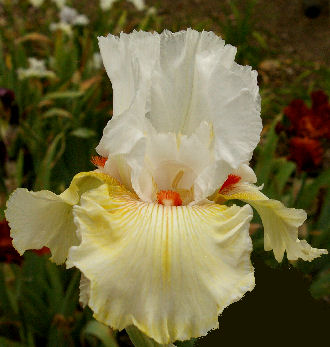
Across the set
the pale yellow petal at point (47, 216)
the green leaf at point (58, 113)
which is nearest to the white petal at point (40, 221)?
the pale yellow petal at point (47, 216)

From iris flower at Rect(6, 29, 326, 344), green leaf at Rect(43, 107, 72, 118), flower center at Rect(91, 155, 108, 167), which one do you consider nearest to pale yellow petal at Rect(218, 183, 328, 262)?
iris flower at Rect(6, 29, 326, 344)

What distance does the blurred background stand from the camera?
137cm

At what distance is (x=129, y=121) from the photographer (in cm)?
90

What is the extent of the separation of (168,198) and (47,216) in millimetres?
241

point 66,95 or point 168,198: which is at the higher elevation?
point 168,198

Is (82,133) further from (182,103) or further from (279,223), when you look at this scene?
(279,223)

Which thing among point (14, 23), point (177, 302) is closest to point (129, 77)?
point (177, 302)

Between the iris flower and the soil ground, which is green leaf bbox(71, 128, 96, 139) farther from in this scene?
the soil ground

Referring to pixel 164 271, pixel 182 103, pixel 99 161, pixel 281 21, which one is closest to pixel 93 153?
pixel 99 161

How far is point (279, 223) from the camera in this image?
94 centimetres

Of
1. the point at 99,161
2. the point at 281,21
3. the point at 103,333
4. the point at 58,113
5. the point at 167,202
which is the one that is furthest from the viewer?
the point at 281,21

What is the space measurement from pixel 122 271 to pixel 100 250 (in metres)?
0.05

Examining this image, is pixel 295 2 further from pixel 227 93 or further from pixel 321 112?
pixel 227 93

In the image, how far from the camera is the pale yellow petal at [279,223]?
906mm
